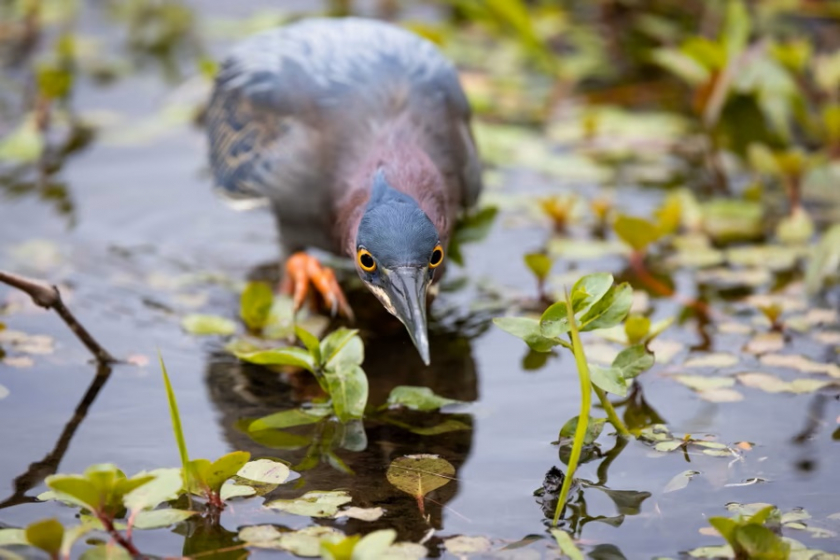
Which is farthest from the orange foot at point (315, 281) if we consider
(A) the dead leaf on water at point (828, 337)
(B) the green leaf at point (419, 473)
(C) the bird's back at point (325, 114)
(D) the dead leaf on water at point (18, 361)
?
(A) the dead leaf on water at point (828, 337)

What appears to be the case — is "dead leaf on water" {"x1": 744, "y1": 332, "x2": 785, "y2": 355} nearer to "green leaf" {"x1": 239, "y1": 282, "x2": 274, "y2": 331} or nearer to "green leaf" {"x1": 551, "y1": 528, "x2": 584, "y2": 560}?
"green leaf" {"x1": 551, "y1": 528, "x2": 584, "y2": 560}

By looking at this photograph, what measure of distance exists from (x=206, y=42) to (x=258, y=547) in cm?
529

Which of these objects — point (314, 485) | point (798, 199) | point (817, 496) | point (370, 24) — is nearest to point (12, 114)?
point (370, 24)

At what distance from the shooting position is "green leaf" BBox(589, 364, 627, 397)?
133 inches

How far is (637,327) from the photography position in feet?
12.7

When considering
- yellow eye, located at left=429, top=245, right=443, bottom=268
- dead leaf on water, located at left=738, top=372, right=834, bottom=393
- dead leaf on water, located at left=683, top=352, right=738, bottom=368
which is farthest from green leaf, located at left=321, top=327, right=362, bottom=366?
dead leaf on water, located at left=738, top=372, right=834, bottom=393

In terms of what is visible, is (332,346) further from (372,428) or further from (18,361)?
(18,361)

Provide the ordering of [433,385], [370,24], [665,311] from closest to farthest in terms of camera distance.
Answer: [433,385]
[665,311]
[370,24]

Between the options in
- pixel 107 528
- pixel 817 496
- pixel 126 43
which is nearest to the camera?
pixel 107 528

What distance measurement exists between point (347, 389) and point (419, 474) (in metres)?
0.39

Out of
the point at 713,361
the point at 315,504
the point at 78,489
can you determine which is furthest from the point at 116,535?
the point at 713,361

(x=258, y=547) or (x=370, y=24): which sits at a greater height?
(x=370, y=24)

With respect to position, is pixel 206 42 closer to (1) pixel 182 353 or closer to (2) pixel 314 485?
(1) pixel 182 353

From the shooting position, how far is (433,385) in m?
4.14
